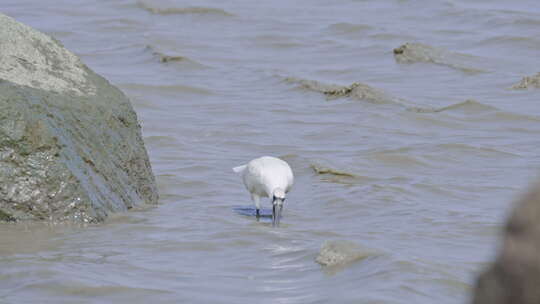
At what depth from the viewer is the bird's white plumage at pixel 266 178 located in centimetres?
677

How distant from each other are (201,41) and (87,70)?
8.21 meters

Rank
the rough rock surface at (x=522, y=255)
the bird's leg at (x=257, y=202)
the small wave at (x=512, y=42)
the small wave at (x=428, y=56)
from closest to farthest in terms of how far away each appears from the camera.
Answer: the rough rock surface at (x=522, y=255), the bird's leg at (x=257, y=202), the small wave at (x=428, y=56), the small wave at (x=512, y=42)

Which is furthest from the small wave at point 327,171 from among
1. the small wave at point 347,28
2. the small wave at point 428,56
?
the small wave at point 347,28

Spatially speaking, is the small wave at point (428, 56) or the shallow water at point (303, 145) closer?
the shallow water at point (303, 145)

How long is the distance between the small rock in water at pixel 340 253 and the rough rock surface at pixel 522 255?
11.8 feet

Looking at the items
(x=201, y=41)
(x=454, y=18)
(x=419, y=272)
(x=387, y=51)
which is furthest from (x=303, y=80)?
(x=419, y=272)

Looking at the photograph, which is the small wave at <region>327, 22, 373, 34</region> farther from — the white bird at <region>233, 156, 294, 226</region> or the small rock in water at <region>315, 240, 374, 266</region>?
the small rock in water at <region>315, 240, 374, 266</region>

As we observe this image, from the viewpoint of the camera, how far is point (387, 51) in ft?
44.9

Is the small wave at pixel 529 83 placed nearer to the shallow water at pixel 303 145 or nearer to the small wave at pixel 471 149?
the shallow water at pixel 303 145

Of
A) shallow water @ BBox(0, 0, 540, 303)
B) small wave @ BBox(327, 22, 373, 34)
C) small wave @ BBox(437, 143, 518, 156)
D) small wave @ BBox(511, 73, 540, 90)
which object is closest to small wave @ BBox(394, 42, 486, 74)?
shallow water @ BBox(0, 0, 540, 303)

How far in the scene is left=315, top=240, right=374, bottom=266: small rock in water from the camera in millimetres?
5078

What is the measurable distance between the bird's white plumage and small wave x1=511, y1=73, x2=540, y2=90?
5.18 meters

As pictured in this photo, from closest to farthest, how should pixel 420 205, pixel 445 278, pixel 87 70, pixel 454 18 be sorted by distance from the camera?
pixel 445 278 → pixel 87 70 → pixel 420 205 → pixel 454 18

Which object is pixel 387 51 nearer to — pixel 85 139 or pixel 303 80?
pixel 303 80
